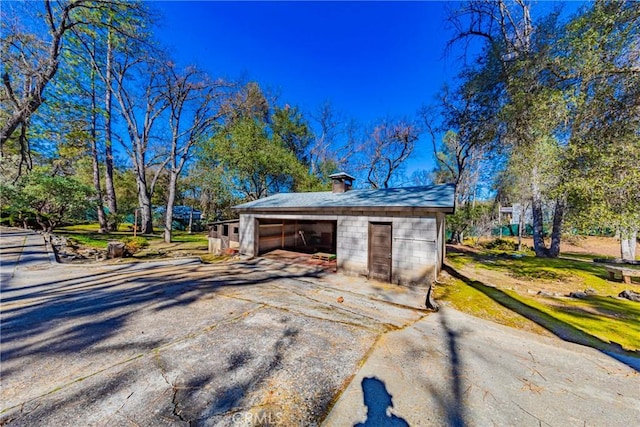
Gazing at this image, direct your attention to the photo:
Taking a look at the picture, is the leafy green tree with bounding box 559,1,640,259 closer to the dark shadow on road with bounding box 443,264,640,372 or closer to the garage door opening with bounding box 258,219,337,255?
the dark shadow on road with bounding box 443,264,640,372

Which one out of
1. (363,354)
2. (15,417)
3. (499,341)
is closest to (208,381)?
(15,417)

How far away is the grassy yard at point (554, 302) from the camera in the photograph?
3.77 metres

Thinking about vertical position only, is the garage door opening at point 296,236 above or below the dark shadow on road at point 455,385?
above

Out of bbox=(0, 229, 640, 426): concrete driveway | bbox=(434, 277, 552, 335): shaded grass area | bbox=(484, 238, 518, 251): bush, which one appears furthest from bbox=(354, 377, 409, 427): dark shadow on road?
bbox=(484, 238, 518, 251): bush

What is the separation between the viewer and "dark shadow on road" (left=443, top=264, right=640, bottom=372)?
3.04m

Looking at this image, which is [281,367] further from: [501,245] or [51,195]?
[501,245]

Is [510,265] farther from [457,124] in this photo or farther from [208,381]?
[208,381]

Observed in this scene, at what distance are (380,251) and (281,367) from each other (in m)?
4.99

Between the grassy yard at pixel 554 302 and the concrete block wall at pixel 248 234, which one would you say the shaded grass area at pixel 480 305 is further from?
the concrete block wall at pixel 248 234

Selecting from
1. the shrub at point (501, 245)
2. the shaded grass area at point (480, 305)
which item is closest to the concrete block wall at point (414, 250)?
the shaded grass area at point (480, 305)

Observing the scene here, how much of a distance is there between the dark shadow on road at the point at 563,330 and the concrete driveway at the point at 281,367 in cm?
29

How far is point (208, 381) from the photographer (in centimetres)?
231

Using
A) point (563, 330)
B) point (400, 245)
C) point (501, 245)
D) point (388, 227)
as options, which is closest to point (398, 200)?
point (388, 227)

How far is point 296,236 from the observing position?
529 inches
